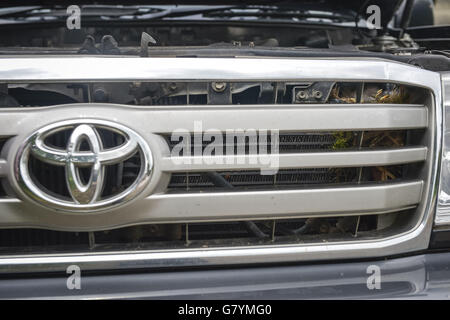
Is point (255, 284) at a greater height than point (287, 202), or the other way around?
point (287, 202)

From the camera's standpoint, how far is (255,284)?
52.5 inches

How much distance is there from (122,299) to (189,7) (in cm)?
172

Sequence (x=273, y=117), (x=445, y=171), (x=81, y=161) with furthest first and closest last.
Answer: (x=445, y=171) < (x=273, y=117) < (x=81, y=161)

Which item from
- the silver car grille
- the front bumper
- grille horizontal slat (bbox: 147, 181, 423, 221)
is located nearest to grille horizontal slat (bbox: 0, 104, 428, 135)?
the silver car grille

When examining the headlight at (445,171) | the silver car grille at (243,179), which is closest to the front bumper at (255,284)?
the silver car grille at (243,179)

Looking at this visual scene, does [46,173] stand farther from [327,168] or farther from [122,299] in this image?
[327,168]

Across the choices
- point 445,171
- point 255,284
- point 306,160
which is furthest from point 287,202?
point 445,171

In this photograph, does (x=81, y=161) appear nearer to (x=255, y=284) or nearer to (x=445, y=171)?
(x=255, y=284)

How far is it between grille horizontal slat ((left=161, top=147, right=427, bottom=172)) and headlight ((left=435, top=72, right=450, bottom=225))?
0.07 m

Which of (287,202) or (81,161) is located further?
(287,202)

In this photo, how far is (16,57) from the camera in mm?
1315

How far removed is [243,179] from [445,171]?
2.10 feet

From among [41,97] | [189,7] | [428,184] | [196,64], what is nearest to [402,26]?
[189,7]

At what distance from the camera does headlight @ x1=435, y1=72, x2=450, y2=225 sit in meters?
1.43
